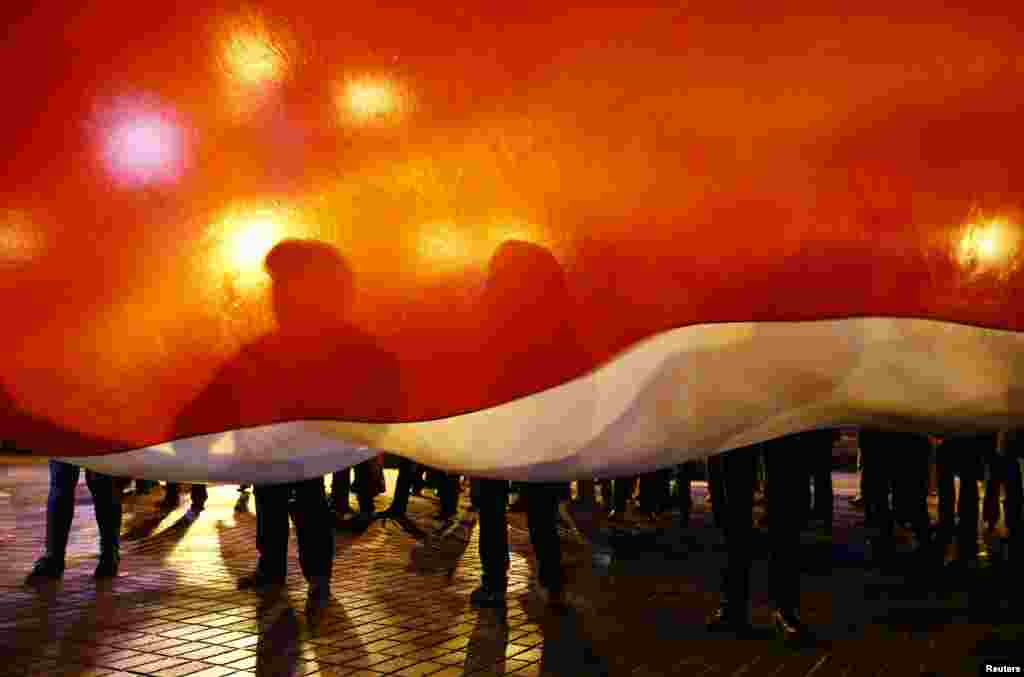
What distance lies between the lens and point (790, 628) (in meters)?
4.02

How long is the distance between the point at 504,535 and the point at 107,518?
Result: 2.38 metres

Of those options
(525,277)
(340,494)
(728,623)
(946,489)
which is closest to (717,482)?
(728,623)

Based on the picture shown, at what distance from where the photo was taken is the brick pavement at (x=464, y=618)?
380cm

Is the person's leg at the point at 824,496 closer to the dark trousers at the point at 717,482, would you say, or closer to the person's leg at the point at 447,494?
the dark trousers at the point at 717,482

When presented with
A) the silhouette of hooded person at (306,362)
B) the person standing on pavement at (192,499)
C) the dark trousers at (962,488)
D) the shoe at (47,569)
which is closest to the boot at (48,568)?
the shoe at (47,569)

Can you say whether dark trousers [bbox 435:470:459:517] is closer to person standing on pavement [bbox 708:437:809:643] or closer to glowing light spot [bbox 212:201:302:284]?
person standing on pavement [bbox 708:437:809:643]

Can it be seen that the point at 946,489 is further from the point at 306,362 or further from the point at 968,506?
the point at 306,362

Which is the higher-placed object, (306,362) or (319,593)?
(306,362)

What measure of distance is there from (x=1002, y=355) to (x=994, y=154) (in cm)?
→ 38

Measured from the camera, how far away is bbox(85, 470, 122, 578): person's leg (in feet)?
18.6

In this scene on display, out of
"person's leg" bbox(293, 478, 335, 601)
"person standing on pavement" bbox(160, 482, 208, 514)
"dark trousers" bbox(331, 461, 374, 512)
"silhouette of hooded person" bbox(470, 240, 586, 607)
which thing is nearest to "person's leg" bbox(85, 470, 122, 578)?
"person's leg" bbox(293, 478, 335, 601)

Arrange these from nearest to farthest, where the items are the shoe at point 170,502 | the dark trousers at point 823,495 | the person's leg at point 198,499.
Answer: the dark trousers at point 823,495
the person's leg at point 198,499
the shoe at point 170,502

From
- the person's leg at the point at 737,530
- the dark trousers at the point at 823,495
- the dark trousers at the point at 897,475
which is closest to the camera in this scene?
the person's leg at the point at 737,530

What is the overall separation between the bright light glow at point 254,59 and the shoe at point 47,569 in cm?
451
